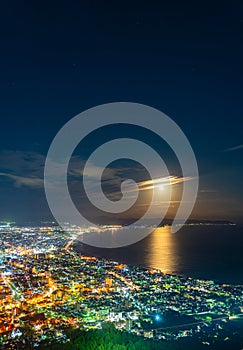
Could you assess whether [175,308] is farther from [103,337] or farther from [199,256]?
[199,256]

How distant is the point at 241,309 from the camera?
8.56 metres

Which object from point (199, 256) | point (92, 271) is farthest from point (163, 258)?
point (92, 271)

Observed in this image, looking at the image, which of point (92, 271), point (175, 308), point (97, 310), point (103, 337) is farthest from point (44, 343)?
point (92, 271)

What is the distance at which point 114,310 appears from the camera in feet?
27.4

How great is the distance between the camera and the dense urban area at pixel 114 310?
674cm

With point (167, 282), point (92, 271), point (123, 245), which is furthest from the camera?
point (123, 245)

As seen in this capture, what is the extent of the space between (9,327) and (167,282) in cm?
615

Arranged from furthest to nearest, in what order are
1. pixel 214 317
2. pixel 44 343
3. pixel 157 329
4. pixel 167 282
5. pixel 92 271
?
1. pixel 92 271
2. pixel 167 282
3. pixel 214 317
4. pixel 157 329
5. pixel 44 343

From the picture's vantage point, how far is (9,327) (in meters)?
7.32

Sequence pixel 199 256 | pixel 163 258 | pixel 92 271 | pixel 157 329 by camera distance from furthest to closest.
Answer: pixel 199 256, pixel 163 258, pixel 92 271, pixel 157 329

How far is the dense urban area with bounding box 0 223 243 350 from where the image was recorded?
6.74 metres

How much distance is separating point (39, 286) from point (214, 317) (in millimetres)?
5819

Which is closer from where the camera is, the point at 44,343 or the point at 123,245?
the point at 44,343

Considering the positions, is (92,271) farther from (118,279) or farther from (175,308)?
(175,308)
